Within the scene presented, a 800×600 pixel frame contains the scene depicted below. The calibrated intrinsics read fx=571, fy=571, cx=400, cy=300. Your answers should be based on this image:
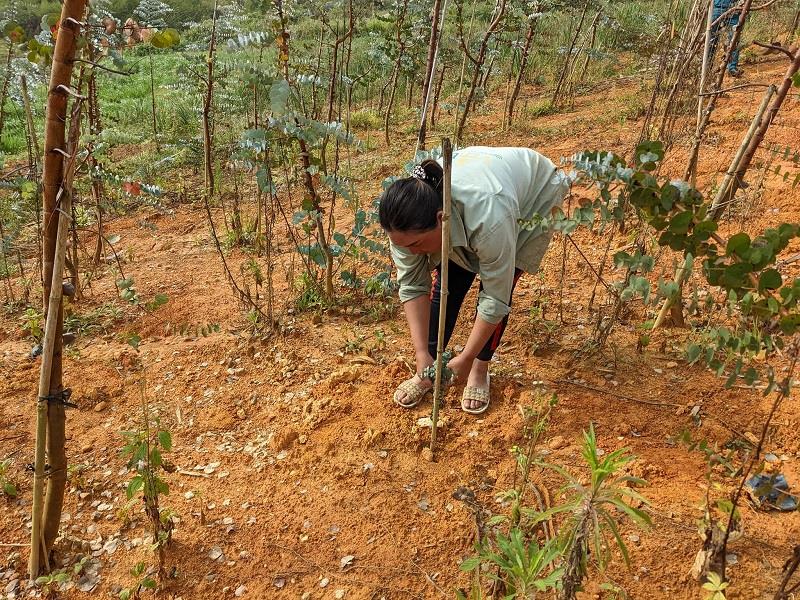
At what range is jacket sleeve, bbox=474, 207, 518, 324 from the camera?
184 cm

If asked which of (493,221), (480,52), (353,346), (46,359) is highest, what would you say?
(480,52)

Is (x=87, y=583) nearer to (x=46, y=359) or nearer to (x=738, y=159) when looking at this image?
(x=46, y=359)

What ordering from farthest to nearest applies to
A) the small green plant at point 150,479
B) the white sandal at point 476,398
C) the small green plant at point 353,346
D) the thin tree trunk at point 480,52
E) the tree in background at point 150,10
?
the thin tree trunk at point 480,52
the tree in background at point 150,10
the small green plant at point 353,346
the white sandal at point 476,398
the small green plant at point 150,479

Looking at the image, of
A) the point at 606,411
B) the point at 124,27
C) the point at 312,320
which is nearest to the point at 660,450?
the point at 606,411

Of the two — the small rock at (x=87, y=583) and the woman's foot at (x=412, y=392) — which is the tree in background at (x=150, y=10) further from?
the small rock at (x=87, y=583)

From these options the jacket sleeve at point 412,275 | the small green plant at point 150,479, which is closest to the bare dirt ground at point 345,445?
the small green plant at point 150,479

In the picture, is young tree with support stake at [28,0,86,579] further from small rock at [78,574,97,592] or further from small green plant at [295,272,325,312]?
small green plant at [295,272,325,312]

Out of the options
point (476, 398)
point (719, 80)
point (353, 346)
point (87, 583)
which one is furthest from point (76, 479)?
point (719, 80)

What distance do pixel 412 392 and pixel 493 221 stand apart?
0.83 metres

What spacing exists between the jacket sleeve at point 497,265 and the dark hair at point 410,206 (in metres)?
0.19

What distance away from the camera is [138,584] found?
1.66 meters

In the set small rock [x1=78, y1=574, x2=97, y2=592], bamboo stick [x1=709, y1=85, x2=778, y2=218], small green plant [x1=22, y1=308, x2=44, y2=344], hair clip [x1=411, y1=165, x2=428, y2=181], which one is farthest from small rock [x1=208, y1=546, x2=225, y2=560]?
bamboo stick [x1=709, y1=85, x2=778, y2=218]

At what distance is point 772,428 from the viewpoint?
2.04 metres

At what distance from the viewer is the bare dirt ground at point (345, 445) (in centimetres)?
169
